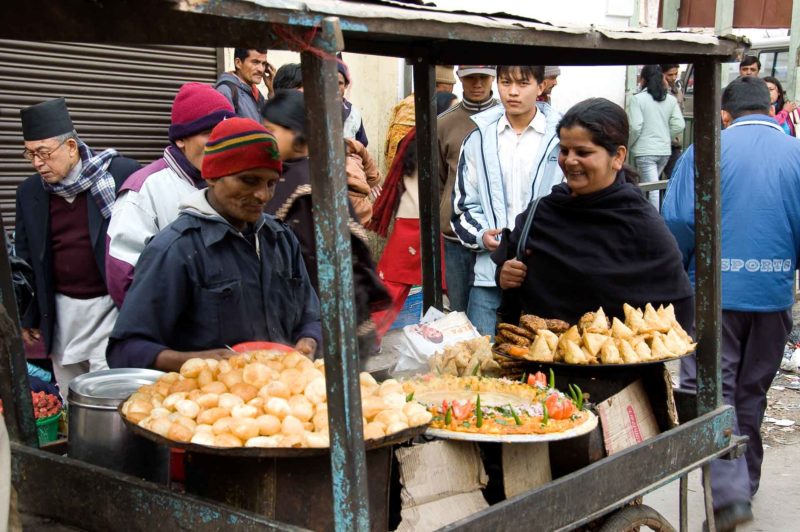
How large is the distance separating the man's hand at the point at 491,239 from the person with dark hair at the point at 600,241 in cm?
121

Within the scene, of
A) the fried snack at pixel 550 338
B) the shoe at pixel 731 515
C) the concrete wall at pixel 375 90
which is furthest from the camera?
the concrete wall at pixel 375 90

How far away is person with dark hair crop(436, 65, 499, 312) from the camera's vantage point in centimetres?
550

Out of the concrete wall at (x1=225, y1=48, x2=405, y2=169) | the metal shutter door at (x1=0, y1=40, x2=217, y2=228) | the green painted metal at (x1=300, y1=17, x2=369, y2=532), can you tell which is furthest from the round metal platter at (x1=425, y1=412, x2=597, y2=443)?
the concrete wall at (x1=225, y1=48, x2=405, y2=169)

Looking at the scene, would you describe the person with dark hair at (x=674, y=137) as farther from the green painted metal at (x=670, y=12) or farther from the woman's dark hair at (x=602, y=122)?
the woman's dark hair at (x=602, y=122)

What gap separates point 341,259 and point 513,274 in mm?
1784

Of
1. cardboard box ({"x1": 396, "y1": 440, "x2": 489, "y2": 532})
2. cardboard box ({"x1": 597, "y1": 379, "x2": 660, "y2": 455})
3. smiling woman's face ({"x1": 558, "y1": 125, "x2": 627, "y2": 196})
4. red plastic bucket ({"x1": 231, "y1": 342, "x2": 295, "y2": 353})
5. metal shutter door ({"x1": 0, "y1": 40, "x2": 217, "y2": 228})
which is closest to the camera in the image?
cardboard box ({"x1": 396, "y1": 440, "x2": 489, "y2": 532})

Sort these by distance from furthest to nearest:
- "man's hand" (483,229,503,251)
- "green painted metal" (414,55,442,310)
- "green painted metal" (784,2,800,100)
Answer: "green painted metal" (784,2,800,100)
"man's hand" (483,229,503,251)
"green painted metal" (414,55,442,310)

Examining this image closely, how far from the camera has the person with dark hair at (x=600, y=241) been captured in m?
3.58

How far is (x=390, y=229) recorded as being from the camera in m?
6.29

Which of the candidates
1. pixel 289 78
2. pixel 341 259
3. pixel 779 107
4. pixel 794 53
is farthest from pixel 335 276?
pixel 794 53

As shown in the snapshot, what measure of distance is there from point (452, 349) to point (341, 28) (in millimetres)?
1923

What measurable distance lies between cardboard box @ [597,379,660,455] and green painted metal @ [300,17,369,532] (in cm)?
121

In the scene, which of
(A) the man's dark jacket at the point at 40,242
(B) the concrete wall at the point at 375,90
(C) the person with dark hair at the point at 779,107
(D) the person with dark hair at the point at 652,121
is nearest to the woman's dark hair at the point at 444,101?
(B) the concrete wall at the point at 375,90

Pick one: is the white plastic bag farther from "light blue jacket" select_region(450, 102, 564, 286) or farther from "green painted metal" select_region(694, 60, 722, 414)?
"light blue jacket" select_region(450, 102, 564, 286)
